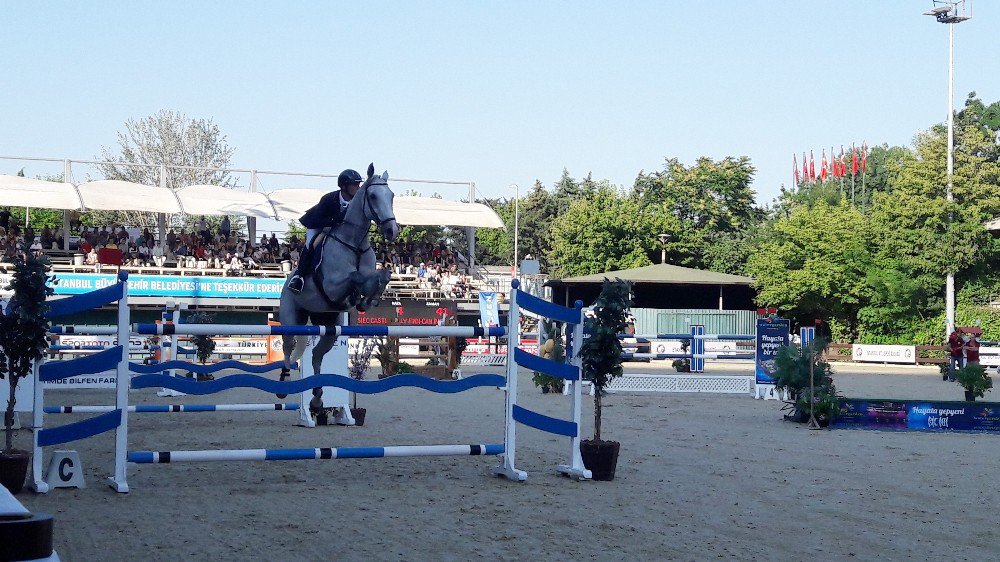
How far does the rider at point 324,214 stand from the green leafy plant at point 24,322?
100 inches

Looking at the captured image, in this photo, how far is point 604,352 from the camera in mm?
8359

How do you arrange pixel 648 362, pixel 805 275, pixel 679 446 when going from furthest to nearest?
pixel 805 275 < pixel 648 362 < pixel 679 446

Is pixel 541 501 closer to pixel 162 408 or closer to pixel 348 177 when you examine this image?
pixel 348 177

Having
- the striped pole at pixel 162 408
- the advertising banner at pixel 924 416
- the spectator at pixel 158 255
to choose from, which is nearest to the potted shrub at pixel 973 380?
the advertising banner at pixel 924 416

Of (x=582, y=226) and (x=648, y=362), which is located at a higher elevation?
(x=582, y=226)

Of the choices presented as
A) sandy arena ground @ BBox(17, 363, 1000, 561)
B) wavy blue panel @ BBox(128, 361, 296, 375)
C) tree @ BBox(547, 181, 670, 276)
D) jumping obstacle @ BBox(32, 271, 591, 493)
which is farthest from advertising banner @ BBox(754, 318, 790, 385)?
tree @ BBox(547, 181, 670, 276)

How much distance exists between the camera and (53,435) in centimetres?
725

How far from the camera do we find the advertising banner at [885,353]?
34156 millimetres

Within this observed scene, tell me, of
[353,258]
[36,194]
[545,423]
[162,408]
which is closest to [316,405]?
[162,408]

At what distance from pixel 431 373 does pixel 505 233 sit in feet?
197

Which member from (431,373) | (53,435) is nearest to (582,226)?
(431,373)

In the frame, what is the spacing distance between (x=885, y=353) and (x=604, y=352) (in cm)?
2877

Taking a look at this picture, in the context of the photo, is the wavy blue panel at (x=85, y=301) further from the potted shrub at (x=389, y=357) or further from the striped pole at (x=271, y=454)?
the potted shrub at (x=389, y=357)

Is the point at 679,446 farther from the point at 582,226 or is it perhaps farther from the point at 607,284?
the point at 582,226
